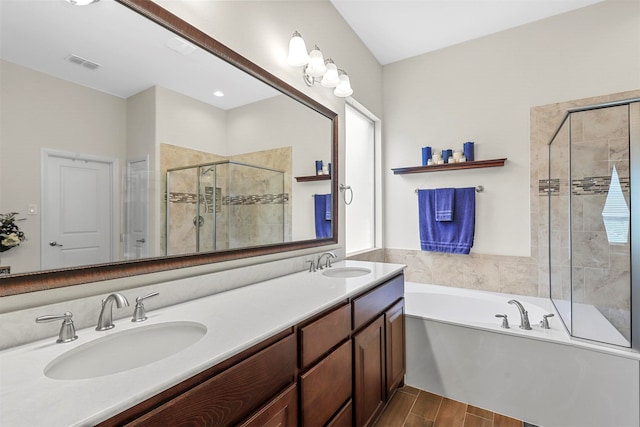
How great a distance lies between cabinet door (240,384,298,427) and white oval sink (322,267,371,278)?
97 cm

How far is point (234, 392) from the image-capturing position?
2.62 ft

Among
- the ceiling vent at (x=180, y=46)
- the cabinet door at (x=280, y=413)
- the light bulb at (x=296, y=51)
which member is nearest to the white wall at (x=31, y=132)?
the ceiling vent at (x=180, y=46)

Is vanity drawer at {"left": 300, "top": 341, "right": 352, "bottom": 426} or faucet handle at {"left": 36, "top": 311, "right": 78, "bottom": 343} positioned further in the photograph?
vanity drawer at {"left": 300, "top": 341, "right": 352, "bottom": 426}

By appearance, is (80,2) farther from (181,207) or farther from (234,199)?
(234,199)

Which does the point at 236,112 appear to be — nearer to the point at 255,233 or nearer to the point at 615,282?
the point at 255,233

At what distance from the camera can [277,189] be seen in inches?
71.6

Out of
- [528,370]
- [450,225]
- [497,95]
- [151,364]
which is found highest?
[497,95]

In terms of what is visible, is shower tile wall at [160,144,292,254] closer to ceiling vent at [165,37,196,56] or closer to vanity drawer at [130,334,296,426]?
ceiling vent at [165,37,196,56]

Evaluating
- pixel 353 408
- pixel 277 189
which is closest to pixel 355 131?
pixel 277 189

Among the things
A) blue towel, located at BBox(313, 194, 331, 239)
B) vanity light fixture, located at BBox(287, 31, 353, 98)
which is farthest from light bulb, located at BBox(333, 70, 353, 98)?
blue towel, located at BBox(313, 194, 331, 239)

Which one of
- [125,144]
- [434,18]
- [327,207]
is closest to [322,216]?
[327,207]

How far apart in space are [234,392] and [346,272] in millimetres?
1339

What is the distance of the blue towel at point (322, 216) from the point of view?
2.15m

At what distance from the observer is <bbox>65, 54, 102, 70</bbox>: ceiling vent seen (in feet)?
3.11
